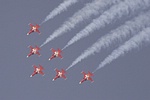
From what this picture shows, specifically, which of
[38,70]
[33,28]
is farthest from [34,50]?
[33,28]

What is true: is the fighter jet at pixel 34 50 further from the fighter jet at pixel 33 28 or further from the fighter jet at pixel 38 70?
the fighter jet at pixel 33 28

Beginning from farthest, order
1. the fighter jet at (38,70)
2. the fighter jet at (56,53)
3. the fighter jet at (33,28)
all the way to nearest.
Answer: the fighter jet at (38,70) → the fighter jet at (33,28) → the fighter jet at (56,53)

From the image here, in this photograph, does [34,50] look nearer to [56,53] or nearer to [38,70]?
[38,70]

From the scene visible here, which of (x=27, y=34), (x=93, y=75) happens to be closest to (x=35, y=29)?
(x=27, y=34)

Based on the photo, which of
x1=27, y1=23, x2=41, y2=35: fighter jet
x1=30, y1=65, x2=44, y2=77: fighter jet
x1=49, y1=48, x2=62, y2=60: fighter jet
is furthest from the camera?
x1=30, y1=65, x2=44, y2=77: fighter jet

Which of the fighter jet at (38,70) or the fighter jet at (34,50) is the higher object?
the fighter jet at (34,50)

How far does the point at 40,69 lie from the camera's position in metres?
151

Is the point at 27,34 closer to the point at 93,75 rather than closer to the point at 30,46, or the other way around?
the point at 30,46

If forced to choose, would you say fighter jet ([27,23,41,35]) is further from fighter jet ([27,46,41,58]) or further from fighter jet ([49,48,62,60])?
fighter jet ([49,48,62,60])

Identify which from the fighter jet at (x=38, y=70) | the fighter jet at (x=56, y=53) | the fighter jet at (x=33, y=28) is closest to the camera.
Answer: the fighter jet at (x=56, y=53)

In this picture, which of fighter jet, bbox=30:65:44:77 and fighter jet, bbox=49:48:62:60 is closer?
fighter jet, bbox=49:48:62:60

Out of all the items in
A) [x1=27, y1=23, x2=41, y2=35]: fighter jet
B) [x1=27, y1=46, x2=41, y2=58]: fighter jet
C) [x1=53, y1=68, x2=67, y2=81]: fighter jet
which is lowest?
[x1=53, y1=68, x2=67, y2=81]: fighter jet

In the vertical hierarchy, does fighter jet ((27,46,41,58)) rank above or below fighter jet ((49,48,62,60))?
above

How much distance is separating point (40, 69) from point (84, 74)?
682 centimetres
